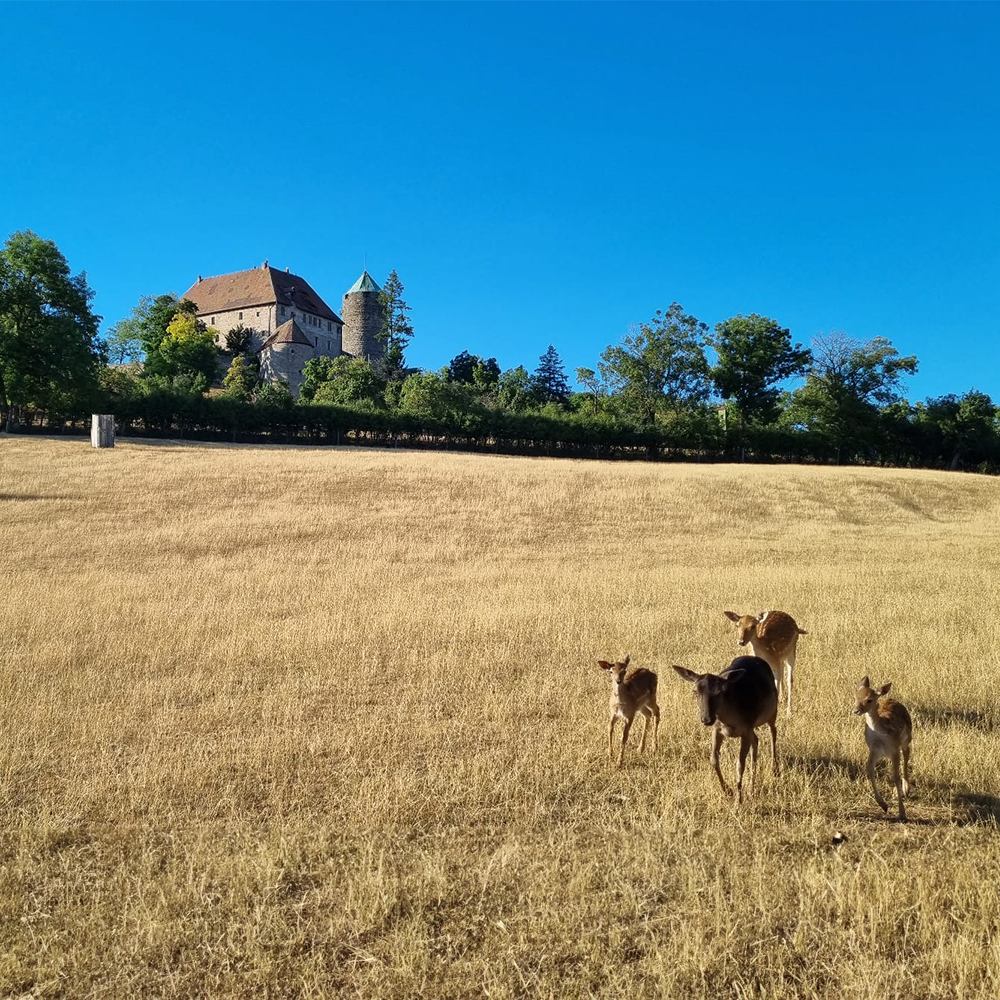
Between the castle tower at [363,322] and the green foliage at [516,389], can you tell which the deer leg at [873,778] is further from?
the castle tower at [363,322]

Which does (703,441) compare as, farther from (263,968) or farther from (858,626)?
(263,968)

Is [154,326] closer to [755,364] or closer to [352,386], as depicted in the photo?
[352,386]

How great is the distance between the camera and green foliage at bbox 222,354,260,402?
313ft

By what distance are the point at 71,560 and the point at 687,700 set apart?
19995 millimetres

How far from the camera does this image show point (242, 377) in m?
101

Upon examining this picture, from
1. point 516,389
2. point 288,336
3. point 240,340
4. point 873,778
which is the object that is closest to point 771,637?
point 873,778

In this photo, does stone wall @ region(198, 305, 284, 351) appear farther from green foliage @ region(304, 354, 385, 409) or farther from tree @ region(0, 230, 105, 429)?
tree @ region(0, 230, 105, 429)

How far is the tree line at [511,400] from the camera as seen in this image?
5941 centimetres

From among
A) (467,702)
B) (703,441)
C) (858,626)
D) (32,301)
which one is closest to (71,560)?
(467,702)

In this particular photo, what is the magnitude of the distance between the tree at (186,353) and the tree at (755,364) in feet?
223

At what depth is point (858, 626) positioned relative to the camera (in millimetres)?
13141

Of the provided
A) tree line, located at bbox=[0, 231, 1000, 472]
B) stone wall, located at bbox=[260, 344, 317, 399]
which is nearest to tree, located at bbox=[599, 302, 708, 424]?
tree line, located at bbox=[0, 231, 1000, 472]

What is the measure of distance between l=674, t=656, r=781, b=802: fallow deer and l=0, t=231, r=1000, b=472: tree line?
61.8 m

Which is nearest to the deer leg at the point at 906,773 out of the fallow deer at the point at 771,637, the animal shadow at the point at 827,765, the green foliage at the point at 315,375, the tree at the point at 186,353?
the animal shadow at the point at 827,765
